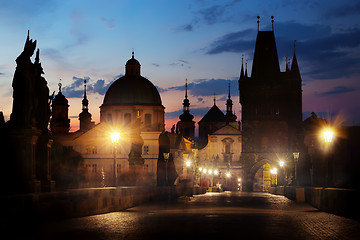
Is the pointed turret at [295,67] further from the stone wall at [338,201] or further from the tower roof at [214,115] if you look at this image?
the stone wall at [338,201]

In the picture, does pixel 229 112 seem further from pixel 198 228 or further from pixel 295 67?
pixel 198 228

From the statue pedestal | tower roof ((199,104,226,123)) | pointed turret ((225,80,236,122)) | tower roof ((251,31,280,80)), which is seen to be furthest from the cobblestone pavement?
tower roof ((199,104,226,123))

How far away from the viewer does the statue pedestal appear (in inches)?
751

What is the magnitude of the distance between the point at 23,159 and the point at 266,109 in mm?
96527

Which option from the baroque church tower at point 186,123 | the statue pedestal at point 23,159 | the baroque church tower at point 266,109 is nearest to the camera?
the statue pedestal at point 23,159

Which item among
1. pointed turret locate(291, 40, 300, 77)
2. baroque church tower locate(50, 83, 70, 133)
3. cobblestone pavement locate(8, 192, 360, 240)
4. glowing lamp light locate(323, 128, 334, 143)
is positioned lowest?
cobblestone pavement locate(8, 192, 360, 240)

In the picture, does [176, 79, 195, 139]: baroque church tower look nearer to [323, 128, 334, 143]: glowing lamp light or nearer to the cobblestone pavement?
[323, 128, 334, 143]: glowing lamp light

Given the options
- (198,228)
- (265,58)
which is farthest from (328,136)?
(265,58)

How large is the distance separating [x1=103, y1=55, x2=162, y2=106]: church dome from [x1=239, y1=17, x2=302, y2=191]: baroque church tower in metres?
19.2

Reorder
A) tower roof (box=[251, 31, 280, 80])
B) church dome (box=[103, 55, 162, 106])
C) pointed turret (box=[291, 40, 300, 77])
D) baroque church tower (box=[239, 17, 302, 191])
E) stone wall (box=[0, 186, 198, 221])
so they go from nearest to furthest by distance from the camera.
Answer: stone wall (box=[0, 186, 198, 221]), baroque church tower (box=[239, 17, 302, 191]), tower roof (box=[251, 31, 280, 80]), pointed turret (box=[291, 40, 300, 77]), church dome (box=[103, 55, 162, 106])

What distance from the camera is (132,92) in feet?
394

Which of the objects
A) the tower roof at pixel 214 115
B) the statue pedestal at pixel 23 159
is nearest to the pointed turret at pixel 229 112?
the tower roof at pixel 214 115

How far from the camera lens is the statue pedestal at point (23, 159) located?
751 inches

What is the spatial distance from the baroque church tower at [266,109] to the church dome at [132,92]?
62.8 feet
